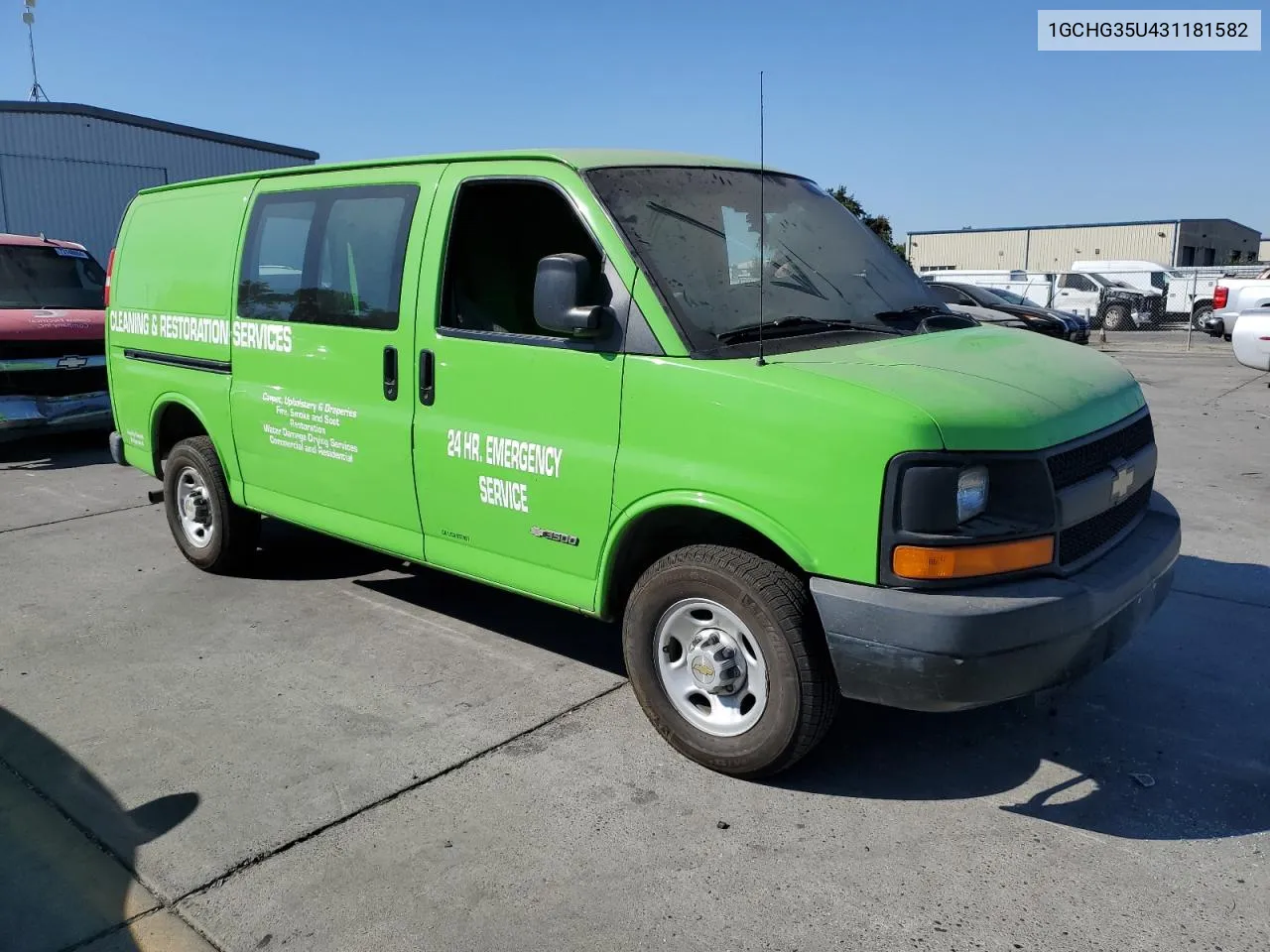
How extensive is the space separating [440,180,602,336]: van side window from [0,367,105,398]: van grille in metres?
6.90

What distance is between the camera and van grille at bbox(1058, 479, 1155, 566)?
10.6ft

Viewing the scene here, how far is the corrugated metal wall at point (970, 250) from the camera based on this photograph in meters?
Answer: 53.0

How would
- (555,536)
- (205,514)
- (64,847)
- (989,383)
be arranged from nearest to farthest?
(64,847)
(989,383)
(555,536)
(205,514)

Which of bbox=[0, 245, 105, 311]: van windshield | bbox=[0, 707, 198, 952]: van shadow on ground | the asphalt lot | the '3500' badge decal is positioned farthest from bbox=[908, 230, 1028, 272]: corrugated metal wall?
bbox=[0, 707, 198, 952]: van shadow on ground

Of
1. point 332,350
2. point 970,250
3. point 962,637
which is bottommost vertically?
point 962,637

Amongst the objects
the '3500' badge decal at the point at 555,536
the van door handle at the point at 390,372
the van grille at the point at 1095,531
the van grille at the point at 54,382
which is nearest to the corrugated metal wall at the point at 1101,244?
the van grille at the point at 54,382

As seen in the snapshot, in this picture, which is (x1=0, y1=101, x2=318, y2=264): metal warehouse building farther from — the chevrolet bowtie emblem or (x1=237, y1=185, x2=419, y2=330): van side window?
the chevrolet bowtie emblem

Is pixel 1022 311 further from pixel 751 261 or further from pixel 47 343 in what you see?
pixel 751 261

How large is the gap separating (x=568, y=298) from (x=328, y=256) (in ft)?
5.63

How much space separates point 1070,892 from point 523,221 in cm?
313

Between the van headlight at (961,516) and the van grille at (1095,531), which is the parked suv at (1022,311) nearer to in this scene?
the van grille at (1095,531)

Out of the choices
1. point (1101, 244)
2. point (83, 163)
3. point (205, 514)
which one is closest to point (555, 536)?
point (205, 514)

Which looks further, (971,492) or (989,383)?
(989,383)

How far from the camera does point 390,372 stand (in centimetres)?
432
